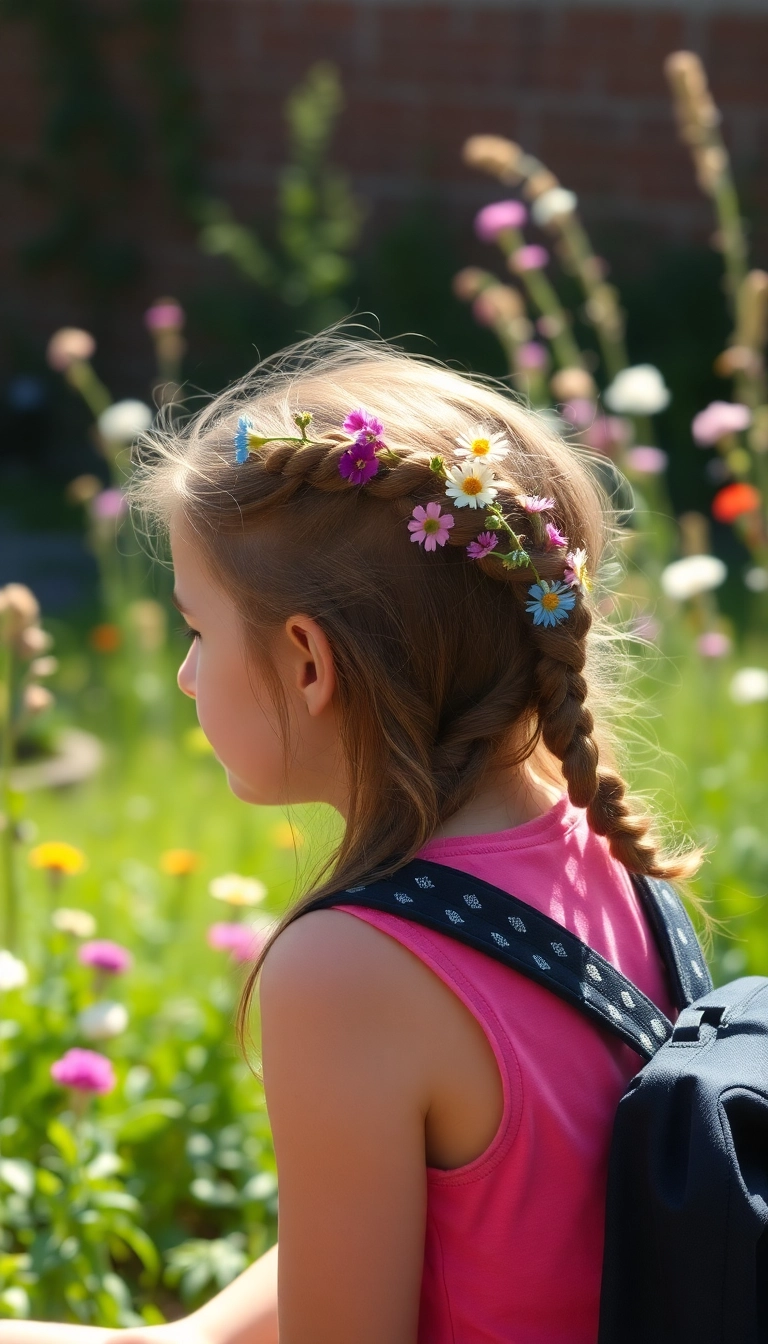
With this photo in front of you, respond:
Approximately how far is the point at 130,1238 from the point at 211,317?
527cm

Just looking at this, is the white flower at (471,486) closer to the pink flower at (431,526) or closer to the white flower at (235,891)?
the pink flower at (431,526)

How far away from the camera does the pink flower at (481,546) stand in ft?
3.74

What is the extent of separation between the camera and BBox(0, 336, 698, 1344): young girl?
1.06 meters

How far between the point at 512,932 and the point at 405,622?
0.25 m

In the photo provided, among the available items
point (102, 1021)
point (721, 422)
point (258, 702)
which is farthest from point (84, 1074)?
point (721, 422)

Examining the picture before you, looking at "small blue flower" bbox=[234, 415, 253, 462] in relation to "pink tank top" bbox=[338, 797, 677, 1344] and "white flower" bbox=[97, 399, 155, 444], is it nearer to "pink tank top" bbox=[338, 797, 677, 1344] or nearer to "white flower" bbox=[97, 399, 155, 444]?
"pink tank top" bbox=[338, 797, 677, 1344]

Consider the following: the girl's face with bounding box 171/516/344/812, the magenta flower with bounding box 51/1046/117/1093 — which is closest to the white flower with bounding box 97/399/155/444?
the magenta flower with bounding box 51/1046/117/1093

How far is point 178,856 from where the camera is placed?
2.31 meters

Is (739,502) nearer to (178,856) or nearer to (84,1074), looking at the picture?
(178,856)

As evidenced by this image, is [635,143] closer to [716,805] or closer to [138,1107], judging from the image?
[716,805]

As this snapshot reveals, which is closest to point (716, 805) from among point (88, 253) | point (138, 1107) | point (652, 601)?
point (652, 601)

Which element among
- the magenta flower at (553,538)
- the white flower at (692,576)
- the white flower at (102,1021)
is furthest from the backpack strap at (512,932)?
the white flower at (692,576)

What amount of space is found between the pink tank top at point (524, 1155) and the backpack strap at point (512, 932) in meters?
0.01

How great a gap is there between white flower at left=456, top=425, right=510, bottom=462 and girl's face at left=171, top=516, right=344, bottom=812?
0.63 feet
